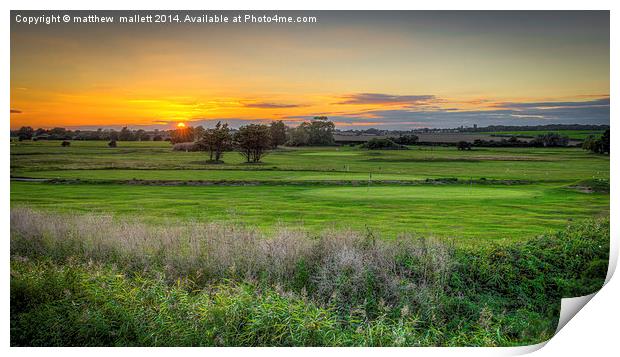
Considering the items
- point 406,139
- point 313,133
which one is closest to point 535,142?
point 406,139

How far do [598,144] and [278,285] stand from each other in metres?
6.27

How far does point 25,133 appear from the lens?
921 cm

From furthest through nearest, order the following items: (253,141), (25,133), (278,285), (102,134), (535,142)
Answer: (535,142), (253,141), (102,134), (25,133), (278,285)

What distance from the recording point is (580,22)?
929 centimetres

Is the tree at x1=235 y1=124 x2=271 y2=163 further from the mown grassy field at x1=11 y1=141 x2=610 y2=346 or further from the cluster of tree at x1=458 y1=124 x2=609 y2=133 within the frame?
the cluster of tree at x1=458 y1=124 x2=609 y2=133

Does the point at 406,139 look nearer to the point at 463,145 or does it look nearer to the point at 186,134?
the point at 463,145

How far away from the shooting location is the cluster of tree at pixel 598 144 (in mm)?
10180

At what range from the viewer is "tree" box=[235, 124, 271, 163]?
34.8ft

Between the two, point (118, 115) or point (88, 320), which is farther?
point (118, 115)

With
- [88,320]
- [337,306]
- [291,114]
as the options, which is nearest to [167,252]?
[88,320]

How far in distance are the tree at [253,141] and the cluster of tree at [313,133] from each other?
1.51ft

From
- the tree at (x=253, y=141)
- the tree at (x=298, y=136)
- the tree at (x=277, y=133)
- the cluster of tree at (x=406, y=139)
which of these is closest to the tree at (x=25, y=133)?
the tree at (x=253, y=141)

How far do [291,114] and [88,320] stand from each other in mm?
4944
